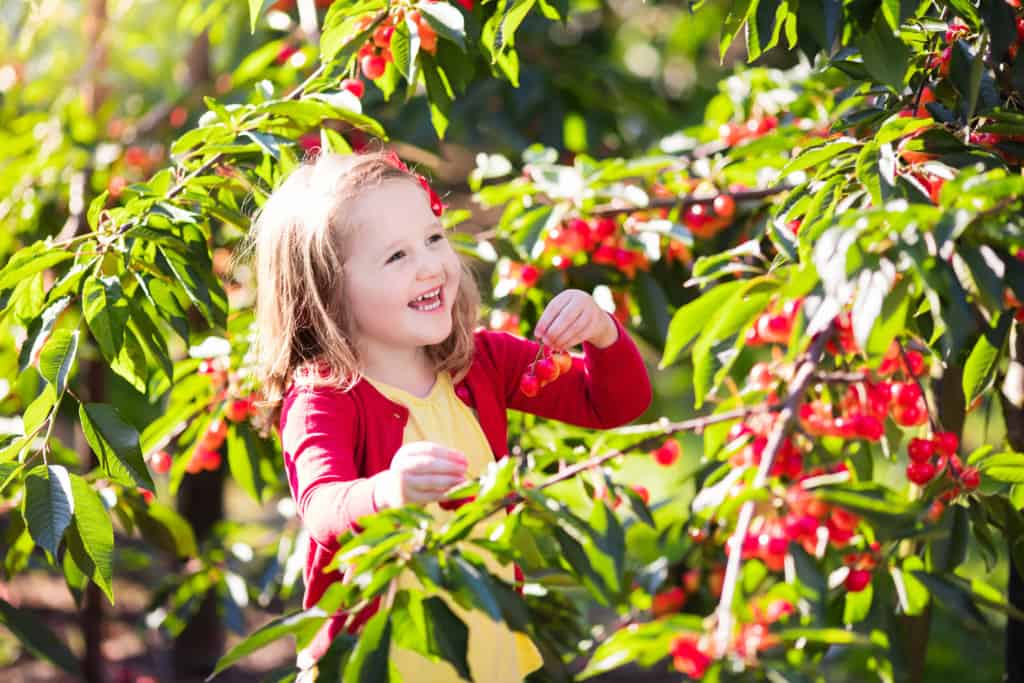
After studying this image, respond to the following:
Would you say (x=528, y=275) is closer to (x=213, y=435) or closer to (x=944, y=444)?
(x=213, y=435)

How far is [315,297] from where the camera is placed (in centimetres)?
190

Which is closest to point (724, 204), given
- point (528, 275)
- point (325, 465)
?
point (528, 275)

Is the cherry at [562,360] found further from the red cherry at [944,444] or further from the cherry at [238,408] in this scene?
the cherry at [238,408]

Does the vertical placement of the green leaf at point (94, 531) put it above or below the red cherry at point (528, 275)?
above

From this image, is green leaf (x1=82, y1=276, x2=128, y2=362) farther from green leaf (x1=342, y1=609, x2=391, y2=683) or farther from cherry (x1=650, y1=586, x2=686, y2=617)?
cherry (x1=650, y1=586, x2=686, y2=617)

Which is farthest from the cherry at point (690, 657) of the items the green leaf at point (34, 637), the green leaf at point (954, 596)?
the green leaf at point (34, 637)

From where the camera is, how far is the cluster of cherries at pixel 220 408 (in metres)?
2.41

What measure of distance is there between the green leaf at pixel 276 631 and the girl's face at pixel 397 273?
625 mm

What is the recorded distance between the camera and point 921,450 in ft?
5.82

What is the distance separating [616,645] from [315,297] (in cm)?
91

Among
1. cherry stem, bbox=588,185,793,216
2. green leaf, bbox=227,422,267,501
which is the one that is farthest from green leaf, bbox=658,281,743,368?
green leaf, bbox=227,422,267,501

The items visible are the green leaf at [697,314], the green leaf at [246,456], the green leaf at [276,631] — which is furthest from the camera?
the green leaf at [246,456]

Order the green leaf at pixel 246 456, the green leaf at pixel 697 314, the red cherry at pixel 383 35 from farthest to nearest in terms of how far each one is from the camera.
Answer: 1. the green leaf at pixel 246 456
2. the red cherry at pixel 383 35
3. the green leaf at pixel 697 314

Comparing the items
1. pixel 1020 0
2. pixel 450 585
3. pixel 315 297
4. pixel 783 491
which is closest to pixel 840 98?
pixel 1020 0
